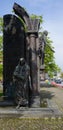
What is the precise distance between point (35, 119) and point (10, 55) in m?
5.07

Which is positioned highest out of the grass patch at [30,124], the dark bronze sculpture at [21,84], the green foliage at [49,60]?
the green foliage at [49,60]

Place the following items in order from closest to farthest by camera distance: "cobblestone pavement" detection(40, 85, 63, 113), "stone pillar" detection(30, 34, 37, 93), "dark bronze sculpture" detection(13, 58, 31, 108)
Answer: "dark bronze sculpture" detection(13, 58, 31, 108)
"stone pillar" detection(30, 34, 37, 93)
"cobblestone pavement" detection(40, 85, 63, 113)

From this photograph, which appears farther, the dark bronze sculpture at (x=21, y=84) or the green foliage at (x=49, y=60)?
the green foliage at (x=49, y=60)

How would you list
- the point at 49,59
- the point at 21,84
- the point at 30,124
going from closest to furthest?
the point at 30,124
the point at 21,84
the point at 49,59

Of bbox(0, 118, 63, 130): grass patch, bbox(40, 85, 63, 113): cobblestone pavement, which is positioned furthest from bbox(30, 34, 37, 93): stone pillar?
bbox(0, 118, 63, 130): grass patch

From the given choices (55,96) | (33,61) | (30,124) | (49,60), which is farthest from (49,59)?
(30,124)

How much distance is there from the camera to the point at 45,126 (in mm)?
9305

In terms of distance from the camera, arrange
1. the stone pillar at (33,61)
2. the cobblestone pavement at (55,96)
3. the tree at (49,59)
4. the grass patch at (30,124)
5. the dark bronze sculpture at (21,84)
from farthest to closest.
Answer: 1. the tree at (49,59)
2. the cobblestone pavement at (55,96)
3. the stone pillar at (33,61)
4. the dark bronze sculpture at (21,84)
5. the grass patch at (30,124)

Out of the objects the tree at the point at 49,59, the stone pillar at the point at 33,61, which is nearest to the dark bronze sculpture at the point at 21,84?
the stone pillar at the point at 33,61

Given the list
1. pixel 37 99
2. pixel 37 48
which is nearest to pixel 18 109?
pixel 37 99

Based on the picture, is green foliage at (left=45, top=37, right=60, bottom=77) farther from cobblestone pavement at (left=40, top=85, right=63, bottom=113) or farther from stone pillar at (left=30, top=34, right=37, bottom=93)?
stone pillar at (left=30, top=34, right=37, bottom=93)

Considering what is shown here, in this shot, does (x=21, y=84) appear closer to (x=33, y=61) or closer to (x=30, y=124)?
(x=33, y=61)

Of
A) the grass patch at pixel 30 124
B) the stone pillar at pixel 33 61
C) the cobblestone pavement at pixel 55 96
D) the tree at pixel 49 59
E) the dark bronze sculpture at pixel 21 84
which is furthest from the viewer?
the tree at pixel 49 59

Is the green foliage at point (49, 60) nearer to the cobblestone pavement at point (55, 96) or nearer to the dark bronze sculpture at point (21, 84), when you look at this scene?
the cobblestone pavement at point (55, 96)
